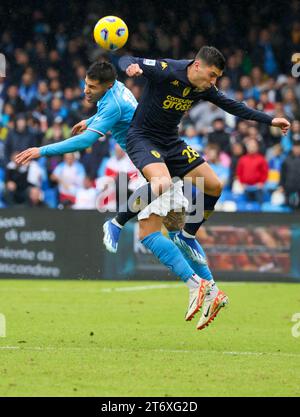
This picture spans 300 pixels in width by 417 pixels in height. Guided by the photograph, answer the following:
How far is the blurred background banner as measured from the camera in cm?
1592

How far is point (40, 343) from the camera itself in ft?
28.5

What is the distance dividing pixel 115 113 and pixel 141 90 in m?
10.9

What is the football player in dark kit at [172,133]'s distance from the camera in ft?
28.9

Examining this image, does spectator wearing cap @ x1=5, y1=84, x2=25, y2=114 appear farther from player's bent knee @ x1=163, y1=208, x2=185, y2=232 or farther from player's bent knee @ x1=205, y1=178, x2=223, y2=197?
player's bent knee @ x1=205, y1=178, x2=223, y2=197

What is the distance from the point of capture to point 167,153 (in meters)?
9.35

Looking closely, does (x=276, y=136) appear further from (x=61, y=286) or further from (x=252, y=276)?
(x=61, y=286)

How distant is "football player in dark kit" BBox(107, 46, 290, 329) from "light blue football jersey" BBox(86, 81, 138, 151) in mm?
105

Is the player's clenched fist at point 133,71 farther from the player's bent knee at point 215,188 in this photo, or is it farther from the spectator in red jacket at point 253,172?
the spectator in red jacket at point 253,172

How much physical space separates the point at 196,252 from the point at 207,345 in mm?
1099

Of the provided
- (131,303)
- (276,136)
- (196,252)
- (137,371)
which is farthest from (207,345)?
(276,136)

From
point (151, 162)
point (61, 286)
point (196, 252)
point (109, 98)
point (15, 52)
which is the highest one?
point (15, 52)

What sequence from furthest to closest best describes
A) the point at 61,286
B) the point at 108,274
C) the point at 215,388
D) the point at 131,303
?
the point at 108,274 < the point at 61,286 < the point at 131,303 < the point at 215,388

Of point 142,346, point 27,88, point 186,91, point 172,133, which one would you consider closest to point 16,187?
point 27,88

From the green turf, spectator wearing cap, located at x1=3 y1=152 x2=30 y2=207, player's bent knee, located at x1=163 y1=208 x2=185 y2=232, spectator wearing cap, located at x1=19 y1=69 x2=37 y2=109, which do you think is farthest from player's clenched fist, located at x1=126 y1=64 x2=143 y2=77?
spectator wearing cap, located at x1=19 y1=69 x2=37 y2=109
